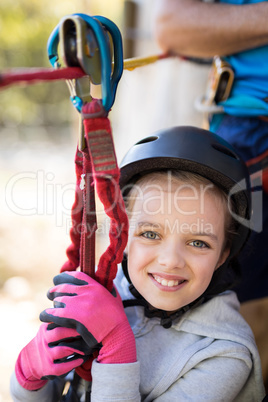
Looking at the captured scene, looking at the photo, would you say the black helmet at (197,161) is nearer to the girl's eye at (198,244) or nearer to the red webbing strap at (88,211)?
the girl's eye at (198,244)

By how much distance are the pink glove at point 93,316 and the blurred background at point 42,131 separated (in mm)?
748

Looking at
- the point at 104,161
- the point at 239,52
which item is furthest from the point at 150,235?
the point at 239,52

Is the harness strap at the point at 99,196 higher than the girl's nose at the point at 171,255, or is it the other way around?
the harness strap at the point at 99,196

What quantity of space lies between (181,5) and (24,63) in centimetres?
925

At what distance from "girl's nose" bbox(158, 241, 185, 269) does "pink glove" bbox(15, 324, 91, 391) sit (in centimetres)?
38

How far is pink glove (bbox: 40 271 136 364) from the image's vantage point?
1.26 m

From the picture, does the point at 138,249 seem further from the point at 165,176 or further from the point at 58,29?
the point at 58,29

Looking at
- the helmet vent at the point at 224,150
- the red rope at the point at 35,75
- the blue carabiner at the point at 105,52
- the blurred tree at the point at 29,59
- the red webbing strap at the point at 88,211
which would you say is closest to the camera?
the red rope at the point at 35,75

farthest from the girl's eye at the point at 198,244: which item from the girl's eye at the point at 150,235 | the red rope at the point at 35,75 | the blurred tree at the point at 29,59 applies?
the blurred tree at the point at 29,59

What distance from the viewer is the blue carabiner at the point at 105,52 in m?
1.04

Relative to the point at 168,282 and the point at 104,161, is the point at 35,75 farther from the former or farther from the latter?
the point at 168,282

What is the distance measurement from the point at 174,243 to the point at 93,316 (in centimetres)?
39

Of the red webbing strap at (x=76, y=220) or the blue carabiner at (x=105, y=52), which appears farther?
the red webbing strap at (x=76, y=220)

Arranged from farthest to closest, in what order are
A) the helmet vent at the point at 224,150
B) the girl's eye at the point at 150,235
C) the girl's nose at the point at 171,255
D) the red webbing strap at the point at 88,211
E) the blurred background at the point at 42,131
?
1. the blurred background at the point at 42,131
2. the helmet vent at the point at 224,150
3. the girl's eye at the point at 150,235
4. the girl's nose at the point at 171,255
5. the red webbing strap at the point at 88,211
